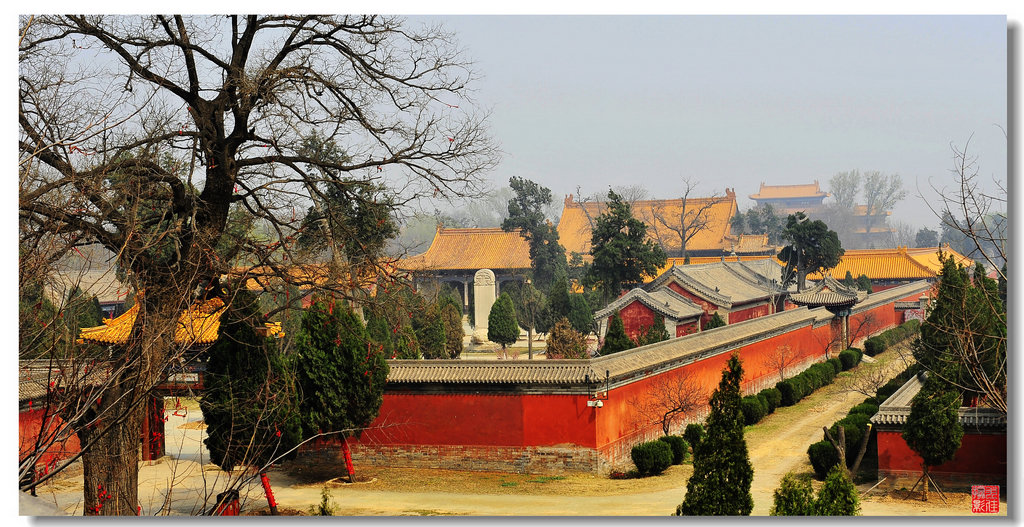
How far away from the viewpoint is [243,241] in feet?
24.9

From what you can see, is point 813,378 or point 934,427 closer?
point 934,427

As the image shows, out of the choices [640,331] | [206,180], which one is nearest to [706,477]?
[206,180]

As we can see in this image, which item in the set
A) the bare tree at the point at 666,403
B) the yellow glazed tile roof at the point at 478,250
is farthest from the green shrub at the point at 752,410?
the yellow glazed tile roof at the point at 478,250

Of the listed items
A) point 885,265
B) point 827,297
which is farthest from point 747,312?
point 885,265

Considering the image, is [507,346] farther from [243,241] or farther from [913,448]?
[243,241]

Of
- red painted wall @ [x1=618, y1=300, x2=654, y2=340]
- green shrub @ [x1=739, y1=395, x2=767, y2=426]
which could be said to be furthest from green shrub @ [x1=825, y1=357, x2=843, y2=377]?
green shrub @ [x1=739, y1=395, x2=767, y2=426]

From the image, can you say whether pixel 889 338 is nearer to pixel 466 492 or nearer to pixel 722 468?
pixel 466 492

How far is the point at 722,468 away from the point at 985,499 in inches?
119

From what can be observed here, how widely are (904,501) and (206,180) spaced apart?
332 inches

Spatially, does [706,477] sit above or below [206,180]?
below

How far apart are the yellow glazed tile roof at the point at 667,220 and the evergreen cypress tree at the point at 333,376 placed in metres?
33.0

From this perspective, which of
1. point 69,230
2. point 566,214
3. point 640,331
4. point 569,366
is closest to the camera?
point 69,230

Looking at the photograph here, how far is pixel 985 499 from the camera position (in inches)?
365

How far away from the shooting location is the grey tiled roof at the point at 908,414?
1093cm
